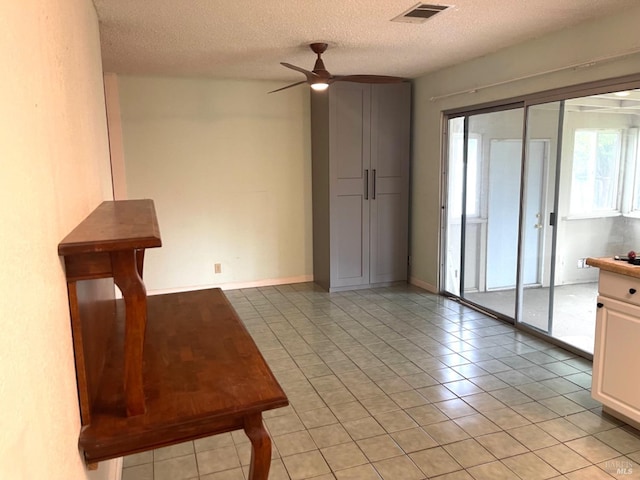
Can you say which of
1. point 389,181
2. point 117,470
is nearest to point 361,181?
point 389,181

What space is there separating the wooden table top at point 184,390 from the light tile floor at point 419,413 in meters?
0.82

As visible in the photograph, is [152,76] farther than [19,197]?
Yes

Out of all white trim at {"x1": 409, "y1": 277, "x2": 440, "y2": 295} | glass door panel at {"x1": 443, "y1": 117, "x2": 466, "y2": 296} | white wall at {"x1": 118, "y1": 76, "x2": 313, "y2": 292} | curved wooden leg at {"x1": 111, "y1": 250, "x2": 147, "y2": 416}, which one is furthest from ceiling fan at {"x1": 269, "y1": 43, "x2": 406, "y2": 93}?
curved wooden leg at {"x1": 111, "y1": 250, "x2": 147, "y2": 416}

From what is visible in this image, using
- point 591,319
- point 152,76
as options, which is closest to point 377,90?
point 152,76

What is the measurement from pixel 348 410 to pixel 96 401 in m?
1.76

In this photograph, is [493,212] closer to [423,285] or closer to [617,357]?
[423,285]

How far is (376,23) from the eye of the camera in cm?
329

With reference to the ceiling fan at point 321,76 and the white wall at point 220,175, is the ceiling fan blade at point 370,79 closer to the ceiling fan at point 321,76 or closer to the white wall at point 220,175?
the ceiling fan at point 321,76

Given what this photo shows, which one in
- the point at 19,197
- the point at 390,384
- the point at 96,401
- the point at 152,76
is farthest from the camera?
the point at 152,76

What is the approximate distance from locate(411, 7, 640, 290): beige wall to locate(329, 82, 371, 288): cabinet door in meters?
0.61

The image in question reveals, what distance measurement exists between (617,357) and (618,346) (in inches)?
2.5

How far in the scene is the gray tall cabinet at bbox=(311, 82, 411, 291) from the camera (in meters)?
5.30

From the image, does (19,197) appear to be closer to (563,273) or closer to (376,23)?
(376,23)

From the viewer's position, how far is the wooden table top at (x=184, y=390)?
52.4 inches
